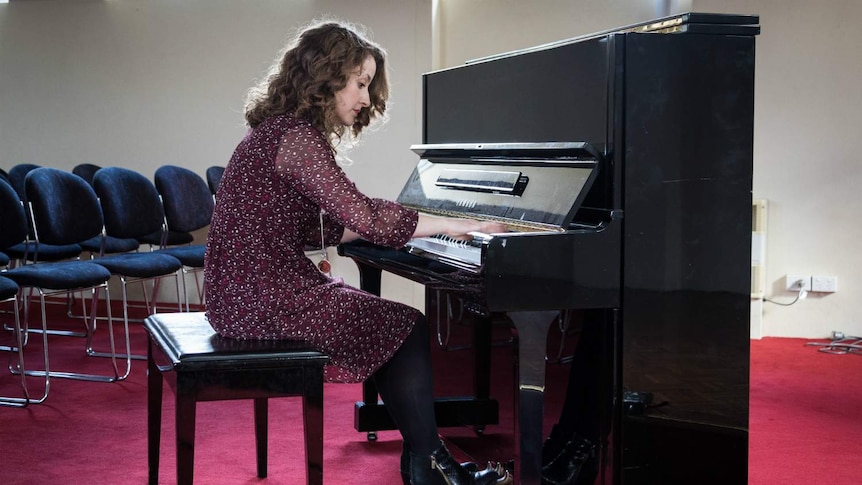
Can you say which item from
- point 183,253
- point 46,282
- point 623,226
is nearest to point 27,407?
point 46,282

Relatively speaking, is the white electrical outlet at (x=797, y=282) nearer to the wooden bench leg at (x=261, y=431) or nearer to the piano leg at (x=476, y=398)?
the piano leg at (x=476, y=398)

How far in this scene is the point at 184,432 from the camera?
7.56ft

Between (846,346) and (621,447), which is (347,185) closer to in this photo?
(621,447)

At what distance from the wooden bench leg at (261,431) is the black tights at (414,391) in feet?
2.01

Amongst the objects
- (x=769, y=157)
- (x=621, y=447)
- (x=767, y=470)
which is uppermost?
(x=769, y=157)

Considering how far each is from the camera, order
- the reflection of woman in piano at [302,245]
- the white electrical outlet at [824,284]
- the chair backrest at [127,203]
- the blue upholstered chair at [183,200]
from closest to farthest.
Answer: the reflection of woman in piano at [302,245]
the chair backrest at [127,203]
the blue upholstered chair at [183,200]
the white electrical outlet at [824,284]

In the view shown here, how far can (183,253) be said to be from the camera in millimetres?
4918

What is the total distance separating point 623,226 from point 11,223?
9.20 ft

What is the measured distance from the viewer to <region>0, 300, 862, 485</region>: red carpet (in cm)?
301

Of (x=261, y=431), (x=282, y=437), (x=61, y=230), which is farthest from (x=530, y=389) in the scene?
(x=61, y=230)

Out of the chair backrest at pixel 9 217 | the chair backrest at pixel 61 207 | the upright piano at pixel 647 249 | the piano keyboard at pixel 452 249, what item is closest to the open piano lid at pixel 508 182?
the upright piano at pixel 647 249

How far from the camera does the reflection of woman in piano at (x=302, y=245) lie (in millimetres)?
2396

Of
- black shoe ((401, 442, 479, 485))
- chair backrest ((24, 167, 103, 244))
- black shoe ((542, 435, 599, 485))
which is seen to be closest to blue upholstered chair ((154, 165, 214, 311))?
chair backrest ((24, 167, 103, 244))

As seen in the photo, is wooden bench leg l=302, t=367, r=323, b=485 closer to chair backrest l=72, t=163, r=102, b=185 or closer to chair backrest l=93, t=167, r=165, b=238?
chair backrest l=93, t=167, r=165, b=238
